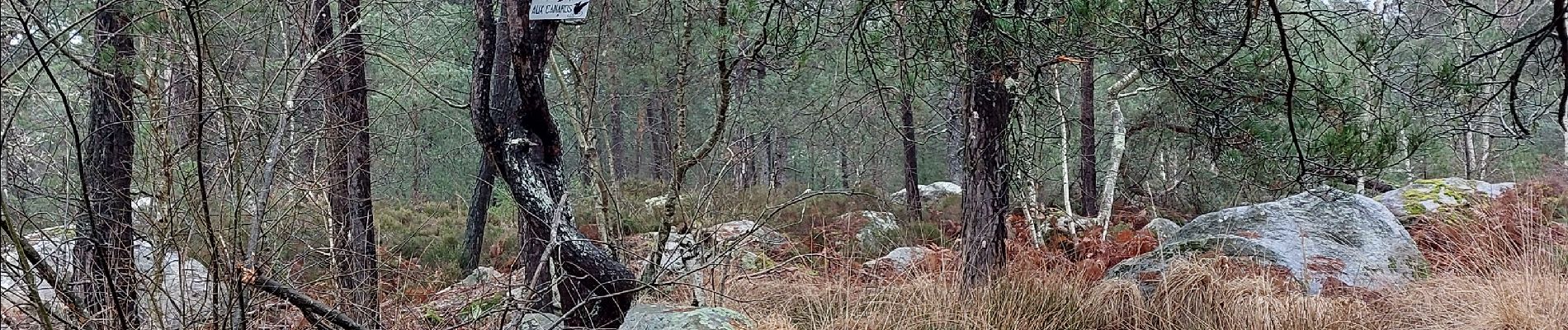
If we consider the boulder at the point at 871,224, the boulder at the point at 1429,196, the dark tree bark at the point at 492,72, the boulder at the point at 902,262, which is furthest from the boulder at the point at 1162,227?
the dark tree bark at the point at 492,72

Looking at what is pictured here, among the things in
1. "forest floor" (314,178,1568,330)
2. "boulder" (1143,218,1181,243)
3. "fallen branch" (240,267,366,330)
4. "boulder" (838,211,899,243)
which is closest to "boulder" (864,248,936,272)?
"forest floor" (314,178,1568,330)

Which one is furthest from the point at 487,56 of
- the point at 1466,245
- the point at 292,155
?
the point at 1466,245

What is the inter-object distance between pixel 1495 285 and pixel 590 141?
15.0 feet

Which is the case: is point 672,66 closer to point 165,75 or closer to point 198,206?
point 165,75

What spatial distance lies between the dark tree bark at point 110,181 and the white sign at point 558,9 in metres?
1.12

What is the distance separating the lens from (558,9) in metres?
3.06

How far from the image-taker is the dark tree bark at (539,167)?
3.56 metres

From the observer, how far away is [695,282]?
186 inches

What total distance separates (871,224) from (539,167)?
5.79 m

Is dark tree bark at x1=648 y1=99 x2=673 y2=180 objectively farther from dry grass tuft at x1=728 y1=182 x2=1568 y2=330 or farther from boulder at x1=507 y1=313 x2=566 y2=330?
dry grass tuft at x1=728 y1=182 x2=1568 y2=330

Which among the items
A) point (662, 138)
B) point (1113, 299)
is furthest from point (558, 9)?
point (662, 138)

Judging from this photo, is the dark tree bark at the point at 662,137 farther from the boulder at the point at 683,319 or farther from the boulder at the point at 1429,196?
the boulder at the point at 1429,196

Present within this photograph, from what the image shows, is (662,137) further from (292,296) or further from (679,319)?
(292,296)

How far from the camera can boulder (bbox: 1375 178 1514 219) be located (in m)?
8.42
